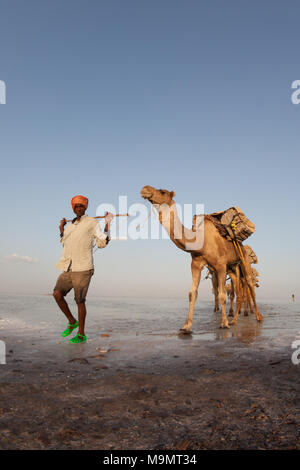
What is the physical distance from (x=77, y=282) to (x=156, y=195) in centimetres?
256

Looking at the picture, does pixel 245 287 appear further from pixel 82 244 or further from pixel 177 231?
pixel 82 244

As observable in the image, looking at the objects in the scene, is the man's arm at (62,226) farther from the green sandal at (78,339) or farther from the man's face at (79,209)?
the green sandal at (78,339)

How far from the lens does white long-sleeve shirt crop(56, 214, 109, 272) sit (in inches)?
242

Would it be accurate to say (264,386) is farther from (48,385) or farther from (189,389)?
(48,385)

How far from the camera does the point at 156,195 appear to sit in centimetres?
729

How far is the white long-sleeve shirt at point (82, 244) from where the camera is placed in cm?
614

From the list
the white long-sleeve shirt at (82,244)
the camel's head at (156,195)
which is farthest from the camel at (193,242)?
the white long-sleeve shirt at (82,244)

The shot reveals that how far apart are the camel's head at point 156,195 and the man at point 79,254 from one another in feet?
3.87

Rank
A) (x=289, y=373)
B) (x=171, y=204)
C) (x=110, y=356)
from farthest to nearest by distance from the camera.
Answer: (x=171, y=204), (x=110, y=356), (x=289, y=373)

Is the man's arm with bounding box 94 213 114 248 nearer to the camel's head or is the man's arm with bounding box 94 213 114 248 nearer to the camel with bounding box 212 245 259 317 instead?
the camel's head

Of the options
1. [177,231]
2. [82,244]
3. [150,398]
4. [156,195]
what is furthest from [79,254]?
[150,398]
